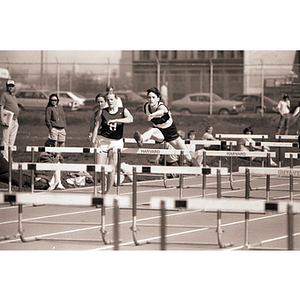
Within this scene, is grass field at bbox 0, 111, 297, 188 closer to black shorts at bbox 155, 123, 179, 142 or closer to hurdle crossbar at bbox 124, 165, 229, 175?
black shorts at bbox 155, 123, 179, 142

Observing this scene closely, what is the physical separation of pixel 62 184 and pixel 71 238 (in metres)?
5.01

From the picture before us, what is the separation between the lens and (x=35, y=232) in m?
8.80

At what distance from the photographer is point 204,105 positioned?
3500 cm

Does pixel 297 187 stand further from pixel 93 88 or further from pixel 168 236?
pixel 93 88

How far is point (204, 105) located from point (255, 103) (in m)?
2.79

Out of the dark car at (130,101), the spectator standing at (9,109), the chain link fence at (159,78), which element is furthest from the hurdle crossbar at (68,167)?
Result: the dark car at (130,101)

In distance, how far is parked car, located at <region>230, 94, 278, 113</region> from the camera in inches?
1282

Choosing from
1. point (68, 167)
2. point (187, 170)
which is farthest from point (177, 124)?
point (187, 170)

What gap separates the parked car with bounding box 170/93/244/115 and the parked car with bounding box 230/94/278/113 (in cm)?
42

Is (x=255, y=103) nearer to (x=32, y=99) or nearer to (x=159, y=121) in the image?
(x=32, y=99)

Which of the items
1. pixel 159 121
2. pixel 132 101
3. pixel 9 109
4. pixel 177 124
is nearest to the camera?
pixel 159 121

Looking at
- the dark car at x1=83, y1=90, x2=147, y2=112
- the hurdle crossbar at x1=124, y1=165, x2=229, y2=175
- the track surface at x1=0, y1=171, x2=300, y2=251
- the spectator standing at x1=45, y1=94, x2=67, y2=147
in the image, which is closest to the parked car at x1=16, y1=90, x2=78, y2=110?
the dark car at x1=83, y1=90, x2=147, y2=112

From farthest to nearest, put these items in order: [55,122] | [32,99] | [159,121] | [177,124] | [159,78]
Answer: [32,99], [177,124], [159,78], [55,122], [159,121]

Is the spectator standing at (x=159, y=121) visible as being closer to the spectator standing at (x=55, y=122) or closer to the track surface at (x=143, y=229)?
the track surface at (x=143, y=229)
